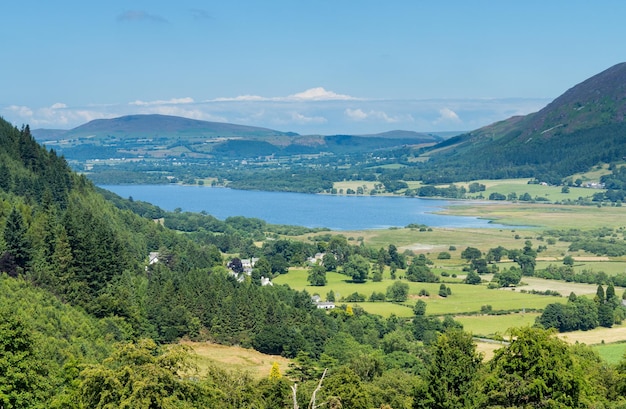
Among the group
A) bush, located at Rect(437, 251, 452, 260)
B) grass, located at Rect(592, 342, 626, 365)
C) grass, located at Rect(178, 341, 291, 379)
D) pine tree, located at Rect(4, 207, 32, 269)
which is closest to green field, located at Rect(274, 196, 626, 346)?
grass, located at Rect(592, 342, 626, 365)

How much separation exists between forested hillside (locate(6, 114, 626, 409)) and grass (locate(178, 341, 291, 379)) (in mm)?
1086

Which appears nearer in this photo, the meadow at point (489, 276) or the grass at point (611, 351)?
the grass at point (611, 351)

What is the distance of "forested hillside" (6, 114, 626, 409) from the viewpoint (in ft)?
92.3

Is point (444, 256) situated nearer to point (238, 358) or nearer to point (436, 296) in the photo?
point (436, 296)

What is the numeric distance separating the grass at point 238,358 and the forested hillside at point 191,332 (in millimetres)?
1086

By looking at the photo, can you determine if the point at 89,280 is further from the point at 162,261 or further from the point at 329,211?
the point at 329,211

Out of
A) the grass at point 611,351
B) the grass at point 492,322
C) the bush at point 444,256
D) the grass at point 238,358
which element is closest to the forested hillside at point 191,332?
the grass at point 238,358

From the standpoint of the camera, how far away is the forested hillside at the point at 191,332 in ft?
92.3

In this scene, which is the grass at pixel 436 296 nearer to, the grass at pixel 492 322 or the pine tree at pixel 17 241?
the grass at pixel 492 322

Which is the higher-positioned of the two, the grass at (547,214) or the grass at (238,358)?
the grass at (547,214)

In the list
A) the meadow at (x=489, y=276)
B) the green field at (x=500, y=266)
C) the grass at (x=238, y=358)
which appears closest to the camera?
the grass at (x=238, y=358)

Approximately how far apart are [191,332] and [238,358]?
5.46m

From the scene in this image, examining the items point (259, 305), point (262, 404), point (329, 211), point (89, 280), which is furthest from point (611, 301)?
point (329, 211)

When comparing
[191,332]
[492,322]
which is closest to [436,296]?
[492,322]
